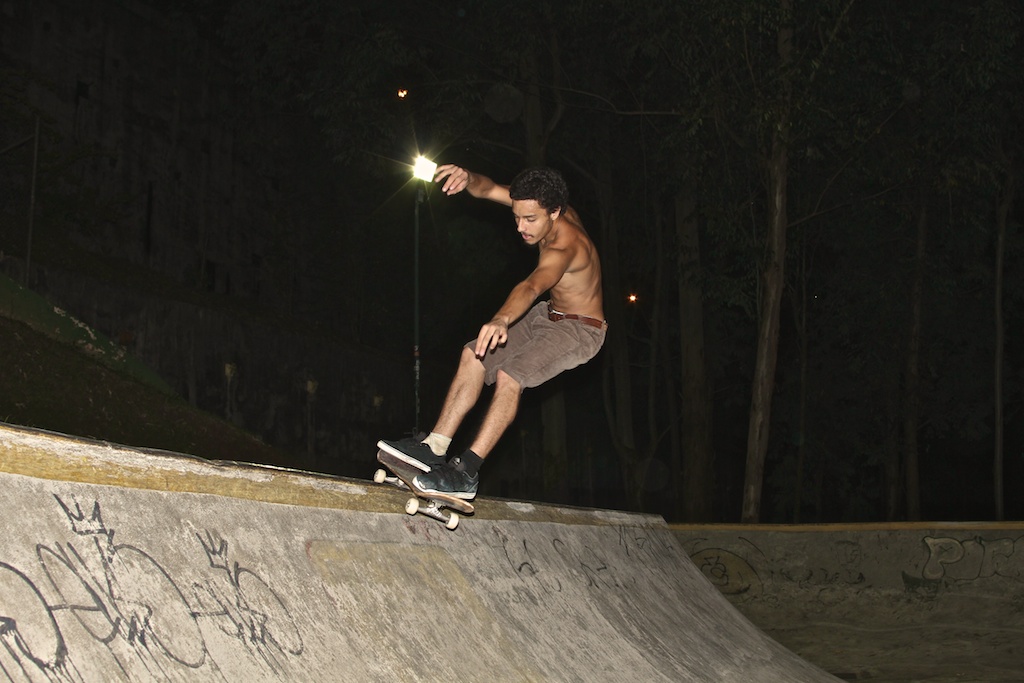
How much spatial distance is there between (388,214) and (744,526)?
686 inches

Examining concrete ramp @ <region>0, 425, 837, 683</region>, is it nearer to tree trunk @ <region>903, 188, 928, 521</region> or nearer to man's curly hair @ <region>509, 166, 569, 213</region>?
man's curly hair @ <region>509, 166, 569, 213</region>

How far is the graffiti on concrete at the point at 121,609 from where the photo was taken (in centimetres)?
274

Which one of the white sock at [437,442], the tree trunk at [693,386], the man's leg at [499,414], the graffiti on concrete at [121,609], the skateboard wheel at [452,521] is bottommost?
the graffiti on concrete at [121,609]

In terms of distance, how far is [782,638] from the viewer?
1048 centimetres

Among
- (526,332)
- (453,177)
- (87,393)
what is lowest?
(526,332)

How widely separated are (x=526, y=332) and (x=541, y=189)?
910mm

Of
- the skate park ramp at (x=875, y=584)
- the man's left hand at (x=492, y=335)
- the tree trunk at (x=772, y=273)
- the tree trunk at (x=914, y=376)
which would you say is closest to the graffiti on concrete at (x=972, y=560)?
the skate park ramp at (x=875, y=584)

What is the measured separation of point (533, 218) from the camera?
5.36 m

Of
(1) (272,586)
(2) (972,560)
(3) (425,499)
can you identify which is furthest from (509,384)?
(2) (972,560)

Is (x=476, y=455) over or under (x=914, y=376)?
under

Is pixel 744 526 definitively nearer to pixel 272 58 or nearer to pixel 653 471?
pixel 272 58

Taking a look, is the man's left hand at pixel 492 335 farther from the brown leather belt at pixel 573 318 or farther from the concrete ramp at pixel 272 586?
the brown leather belt at pixel 573 318

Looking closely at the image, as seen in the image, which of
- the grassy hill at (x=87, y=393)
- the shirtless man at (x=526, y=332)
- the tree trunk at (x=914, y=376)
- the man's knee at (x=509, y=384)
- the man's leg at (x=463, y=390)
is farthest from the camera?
the tree trunk at (x=914, y=376)

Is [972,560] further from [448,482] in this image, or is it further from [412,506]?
[412,506]
